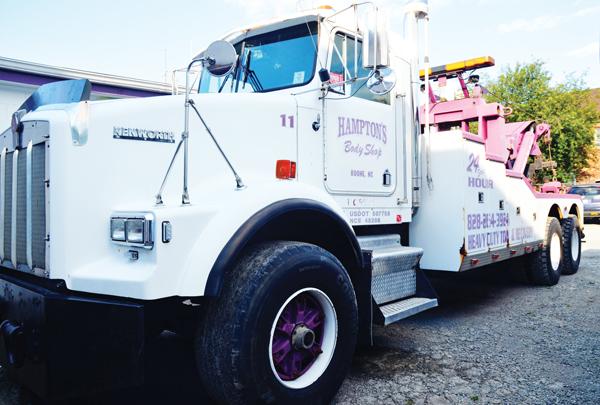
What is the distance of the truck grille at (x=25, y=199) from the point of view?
2.67 metres

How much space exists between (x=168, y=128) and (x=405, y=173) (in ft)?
7.87

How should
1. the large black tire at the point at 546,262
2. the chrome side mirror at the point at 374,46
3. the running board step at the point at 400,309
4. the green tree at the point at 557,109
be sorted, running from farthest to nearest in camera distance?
the green tree at the point at 557,109 → the large black tire at the point at 546,262 → the running board step at the point at 400,309 → the chrome side mirror at the point at 374,46

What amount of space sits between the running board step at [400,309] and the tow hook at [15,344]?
7.39 feet

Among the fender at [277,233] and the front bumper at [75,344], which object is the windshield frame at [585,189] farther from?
the front bumper at [75,344]

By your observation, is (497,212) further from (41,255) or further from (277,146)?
(41,255)

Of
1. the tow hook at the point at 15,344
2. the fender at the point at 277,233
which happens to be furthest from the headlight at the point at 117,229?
the tow hook at the point at 15,344

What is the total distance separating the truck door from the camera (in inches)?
149

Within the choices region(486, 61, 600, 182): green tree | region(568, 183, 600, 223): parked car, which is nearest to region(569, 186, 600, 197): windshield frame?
region(568, 183, 600, 223): parked car

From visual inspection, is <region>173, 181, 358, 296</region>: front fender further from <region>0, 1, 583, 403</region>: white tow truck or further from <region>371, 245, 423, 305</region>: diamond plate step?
<region>371, 245, 423, 305</region>: diamond plate step

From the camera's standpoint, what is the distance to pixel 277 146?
133 inches

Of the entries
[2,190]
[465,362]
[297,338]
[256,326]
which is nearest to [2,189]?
[2,190]

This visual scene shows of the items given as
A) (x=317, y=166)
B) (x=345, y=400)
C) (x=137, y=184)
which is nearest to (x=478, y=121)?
(x=317, y=166)

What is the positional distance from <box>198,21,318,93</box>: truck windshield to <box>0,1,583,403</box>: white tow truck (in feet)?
0.04

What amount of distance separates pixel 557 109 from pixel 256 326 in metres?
30.7
